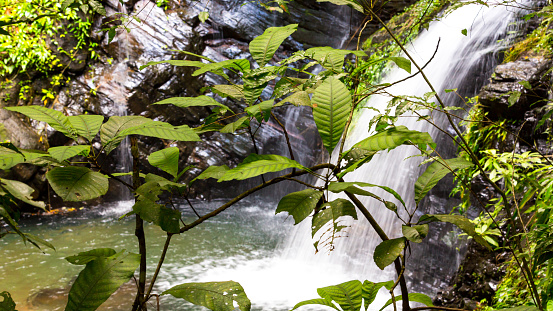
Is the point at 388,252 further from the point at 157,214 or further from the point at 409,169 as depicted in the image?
the point at 409,169

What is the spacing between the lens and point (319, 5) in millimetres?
9000

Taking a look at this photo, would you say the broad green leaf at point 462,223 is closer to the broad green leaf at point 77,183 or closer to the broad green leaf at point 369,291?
the broad green leaf at point 369,291

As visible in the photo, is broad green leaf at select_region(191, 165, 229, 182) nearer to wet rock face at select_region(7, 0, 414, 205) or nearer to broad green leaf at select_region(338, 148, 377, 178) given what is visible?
broad green leaf at select_region(338, 148, 377, 178)

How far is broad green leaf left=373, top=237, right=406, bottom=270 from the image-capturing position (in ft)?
2.32

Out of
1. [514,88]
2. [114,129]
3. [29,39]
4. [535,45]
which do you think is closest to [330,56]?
[114,129]

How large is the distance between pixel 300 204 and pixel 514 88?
142 inches

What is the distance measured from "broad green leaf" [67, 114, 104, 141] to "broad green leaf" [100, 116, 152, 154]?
1 centimetres

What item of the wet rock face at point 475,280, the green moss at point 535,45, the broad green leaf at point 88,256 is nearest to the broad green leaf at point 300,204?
the broad green leaf at point 88,256

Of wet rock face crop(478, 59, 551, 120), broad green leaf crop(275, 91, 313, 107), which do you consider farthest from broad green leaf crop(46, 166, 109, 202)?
wet rock face crop(478, 59, 551, 120)

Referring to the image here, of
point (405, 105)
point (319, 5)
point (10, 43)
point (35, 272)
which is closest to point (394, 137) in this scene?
point (405, 105)

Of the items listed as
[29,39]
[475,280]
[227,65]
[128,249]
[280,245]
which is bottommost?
[128,249]

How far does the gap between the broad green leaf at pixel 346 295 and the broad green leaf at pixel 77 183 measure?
45 cm

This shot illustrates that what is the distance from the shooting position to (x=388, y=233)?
457 centimetres

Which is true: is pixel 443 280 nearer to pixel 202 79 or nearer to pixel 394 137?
pixel 394 137
